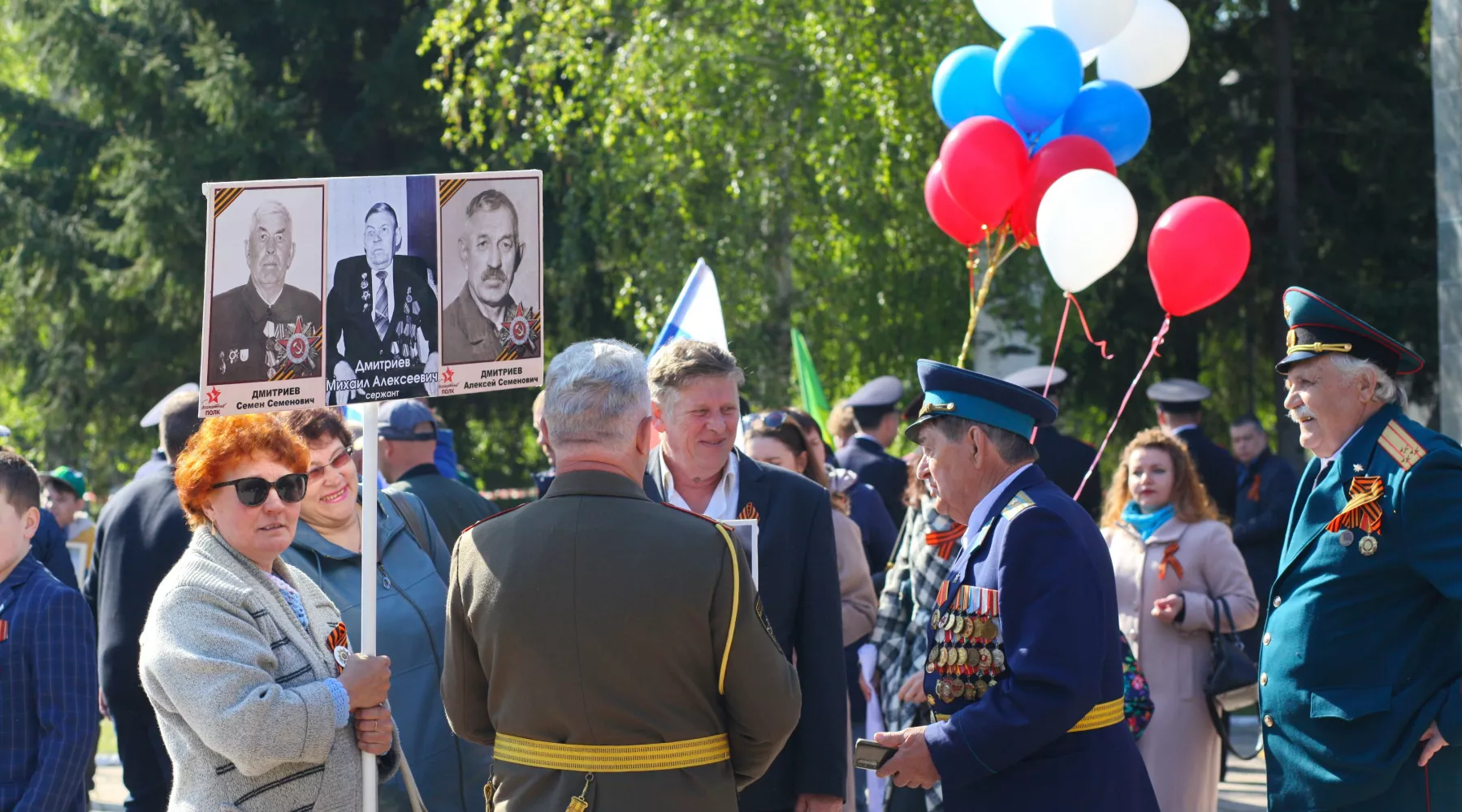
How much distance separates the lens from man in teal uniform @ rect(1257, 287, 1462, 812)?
3816 mm

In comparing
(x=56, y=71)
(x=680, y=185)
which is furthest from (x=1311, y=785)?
(x=56, y=71)

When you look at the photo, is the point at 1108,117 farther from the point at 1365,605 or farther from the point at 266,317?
the point at 266,317

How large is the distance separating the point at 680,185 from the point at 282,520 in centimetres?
958

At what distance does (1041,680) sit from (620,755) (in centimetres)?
99

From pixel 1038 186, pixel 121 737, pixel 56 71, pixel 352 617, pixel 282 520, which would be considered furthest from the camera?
pixel 56 71

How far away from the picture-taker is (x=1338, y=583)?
13.0 feet

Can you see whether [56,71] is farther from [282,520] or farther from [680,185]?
[282,520]

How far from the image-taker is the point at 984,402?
3746mm

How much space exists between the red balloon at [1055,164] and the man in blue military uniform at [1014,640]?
346cm

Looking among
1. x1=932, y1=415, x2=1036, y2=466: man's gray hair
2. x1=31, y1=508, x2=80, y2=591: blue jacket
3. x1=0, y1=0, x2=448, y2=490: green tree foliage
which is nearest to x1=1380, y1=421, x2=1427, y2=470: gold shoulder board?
x1=932, y1=415, x2=1036, y2=466: man's gray hair

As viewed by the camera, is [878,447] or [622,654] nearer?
[622,654]

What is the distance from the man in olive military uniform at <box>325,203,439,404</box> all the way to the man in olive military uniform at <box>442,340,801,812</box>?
692 mm

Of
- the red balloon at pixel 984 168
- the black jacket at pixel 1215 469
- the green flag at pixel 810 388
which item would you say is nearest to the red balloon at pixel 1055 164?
the red balloon at pixel 984 168

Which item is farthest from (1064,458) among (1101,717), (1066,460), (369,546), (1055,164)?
(369,546)
